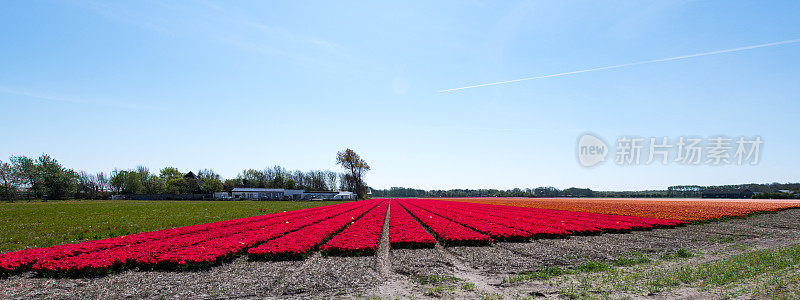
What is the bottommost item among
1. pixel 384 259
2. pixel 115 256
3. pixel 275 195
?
pixel 275 195

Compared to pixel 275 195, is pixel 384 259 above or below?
above

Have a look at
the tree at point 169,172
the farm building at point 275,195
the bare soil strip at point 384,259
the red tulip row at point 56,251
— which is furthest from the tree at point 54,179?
the bare soil strip at point 384,259

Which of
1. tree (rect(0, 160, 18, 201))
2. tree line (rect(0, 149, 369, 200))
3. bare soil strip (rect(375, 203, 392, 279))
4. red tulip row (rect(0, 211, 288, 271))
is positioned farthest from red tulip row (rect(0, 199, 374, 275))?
tree (rect(0, 160, 18, 201))

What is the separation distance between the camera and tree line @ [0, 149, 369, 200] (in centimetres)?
9069

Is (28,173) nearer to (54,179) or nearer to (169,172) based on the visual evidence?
(54,179)

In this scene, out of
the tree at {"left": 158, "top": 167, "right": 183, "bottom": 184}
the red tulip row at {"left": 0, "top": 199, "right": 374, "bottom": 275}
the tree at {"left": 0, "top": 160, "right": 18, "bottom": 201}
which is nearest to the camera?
the red tulip row at {"left": 0, "top": 199, "right": 374, "bottom": 275}

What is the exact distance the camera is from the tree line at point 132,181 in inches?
3570

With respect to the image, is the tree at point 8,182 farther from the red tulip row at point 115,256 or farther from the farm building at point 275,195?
the red tulip row at point 115,256

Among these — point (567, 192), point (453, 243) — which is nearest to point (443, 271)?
point (453, 243)

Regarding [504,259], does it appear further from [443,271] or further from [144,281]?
[144,281]

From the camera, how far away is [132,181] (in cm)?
→ 12631

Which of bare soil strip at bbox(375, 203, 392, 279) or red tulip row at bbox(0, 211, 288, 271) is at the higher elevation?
red tulip row at bbox(0, 211, 288, 271)

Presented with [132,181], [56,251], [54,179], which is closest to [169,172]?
[132,181]

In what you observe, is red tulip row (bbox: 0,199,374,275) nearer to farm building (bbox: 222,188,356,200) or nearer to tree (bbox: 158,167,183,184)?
farm building (bbox: 222,188,356,200)
